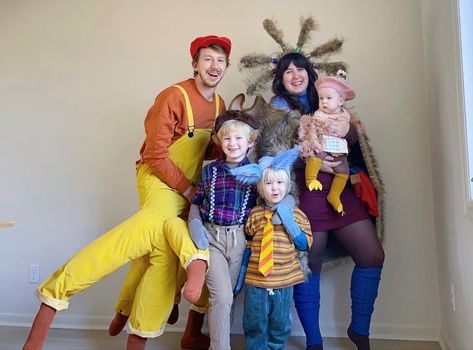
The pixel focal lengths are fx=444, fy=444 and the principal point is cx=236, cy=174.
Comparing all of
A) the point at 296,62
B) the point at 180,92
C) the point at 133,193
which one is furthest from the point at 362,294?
the point at 133,193

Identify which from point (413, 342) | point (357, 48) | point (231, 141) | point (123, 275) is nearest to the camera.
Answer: point (231, 141)

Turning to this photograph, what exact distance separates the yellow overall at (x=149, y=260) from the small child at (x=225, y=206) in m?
0.08

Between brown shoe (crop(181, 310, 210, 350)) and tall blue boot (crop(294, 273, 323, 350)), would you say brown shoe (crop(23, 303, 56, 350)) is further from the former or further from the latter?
tall blue boot (crop(294, 273, 323, 350))

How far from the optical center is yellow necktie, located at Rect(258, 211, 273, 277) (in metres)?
1.79

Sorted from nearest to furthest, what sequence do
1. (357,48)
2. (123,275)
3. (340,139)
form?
1. (340,139)
2. (357,48)
3. (123,275)

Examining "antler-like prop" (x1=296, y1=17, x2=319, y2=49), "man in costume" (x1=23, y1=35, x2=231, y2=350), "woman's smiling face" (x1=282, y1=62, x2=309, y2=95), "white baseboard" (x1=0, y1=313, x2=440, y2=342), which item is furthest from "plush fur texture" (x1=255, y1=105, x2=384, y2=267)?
"white baseboard" (x1=0, y1=313, x2=440, y2=342)

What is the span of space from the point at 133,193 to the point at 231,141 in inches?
42.6

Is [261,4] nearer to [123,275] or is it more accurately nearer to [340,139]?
[340,139]

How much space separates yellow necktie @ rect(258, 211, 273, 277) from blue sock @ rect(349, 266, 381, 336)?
1.67 feet

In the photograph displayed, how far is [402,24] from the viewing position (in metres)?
2.46

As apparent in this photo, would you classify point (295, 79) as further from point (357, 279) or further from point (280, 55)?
point (357, 279)

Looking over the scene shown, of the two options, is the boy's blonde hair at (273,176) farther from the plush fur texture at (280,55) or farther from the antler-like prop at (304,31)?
the antler-like prop at (304,31)

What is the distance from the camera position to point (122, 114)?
2723mm

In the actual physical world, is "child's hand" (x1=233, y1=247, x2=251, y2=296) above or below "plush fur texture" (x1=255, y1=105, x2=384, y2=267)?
below
